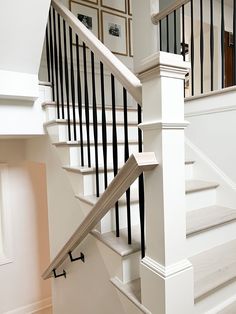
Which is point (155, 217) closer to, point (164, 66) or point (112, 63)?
point (164, 66)

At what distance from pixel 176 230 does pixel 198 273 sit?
47cm

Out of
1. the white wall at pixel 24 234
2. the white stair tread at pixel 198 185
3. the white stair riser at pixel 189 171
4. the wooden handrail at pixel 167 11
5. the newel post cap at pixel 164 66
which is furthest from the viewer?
the white wall at pixel 24 234

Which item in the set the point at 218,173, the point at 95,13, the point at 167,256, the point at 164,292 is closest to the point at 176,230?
the point at 167,256

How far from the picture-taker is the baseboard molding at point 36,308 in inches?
133

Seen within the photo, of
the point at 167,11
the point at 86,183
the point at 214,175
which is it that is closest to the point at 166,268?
the point at 86,183

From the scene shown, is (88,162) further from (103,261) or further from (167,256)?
(167,256)

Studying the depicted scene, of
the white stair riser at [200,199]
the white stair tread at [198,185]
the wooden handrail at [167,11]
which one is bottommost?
the white stair riser at [200,199]

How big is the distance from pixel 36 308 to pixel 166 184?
3.47 m

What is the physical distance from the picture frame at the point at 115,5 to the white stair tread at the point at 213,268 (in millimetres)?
3127

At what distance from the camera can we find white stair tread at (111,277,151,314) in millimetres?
1107

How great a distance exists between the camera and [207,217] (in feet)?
5.26

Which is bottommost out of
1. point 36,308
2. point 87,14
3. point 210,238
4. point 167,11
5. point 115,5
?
point 36,308

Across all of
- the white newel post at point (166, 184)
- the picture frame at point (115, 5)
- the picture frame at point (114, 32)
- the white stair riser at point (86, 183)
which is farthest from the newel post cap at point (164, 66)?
the picture frame at point (115, 5)

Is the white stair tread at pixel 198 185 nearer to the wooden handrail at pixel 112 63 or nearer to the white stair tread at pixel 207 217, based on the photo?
the white stair tread at pixel 207 217
